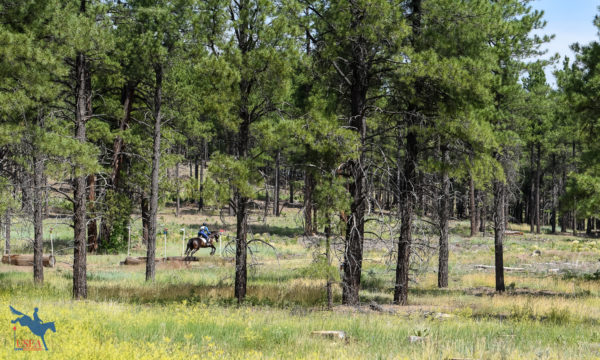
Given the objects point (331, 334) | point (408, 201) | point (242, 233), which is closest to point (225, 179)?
point (242, 233)

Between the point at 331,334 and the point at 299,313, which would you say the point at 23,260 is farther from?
the point at 331,334

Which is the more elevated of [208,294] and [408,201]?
[408,201]

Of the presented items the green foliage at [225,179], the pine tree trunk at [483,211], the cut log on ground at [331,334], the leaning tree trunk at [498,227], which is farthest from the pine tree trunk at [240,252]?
the pine tree trunk at [483,211]

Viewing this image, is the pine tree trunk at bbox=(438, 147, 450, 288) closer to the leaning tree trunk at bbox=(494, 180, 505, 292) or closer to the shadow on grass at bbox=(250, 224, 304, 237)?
the leaning tree trunk at bbox=(494, 180, 505, 292)

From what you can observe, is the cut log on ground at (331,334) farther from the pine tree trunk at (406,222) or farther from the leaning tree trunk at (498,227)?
the leaning tree trunk at (498,227)

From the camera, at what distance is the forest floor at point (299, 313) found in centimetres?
713

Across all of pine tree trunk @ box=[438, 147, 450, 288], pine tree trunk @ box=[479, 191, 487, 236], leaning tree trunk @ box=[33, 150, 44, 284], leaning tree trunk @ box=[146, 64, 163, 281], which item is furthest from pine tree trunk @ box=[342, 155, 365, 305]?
leaning tree trunk @ box=[33, 150, 44, 284]

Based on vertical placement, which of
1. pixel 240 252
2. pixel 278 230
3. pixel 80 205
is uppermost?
pixel 80 205

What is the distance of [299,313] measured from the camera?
11.9 m

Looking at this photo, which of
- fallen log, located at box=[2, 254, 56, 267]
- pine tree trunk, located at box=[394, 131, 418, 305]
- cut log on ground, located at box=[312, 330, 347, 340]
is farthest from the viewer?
fallen log, located at box=[2, 254, 56, 267]

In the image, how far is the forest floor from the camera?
713 cm

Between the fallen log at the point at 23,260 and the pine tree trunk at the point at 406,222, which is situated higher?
the pine tree trunk at the point at 406,222

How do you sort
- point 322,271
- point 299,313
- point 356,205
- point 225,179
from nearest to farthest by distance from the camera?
point 299,313 < point 322,271 < point 356,205 < point 225,179

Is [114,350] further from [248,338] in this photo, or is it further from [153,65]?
[153,65]
